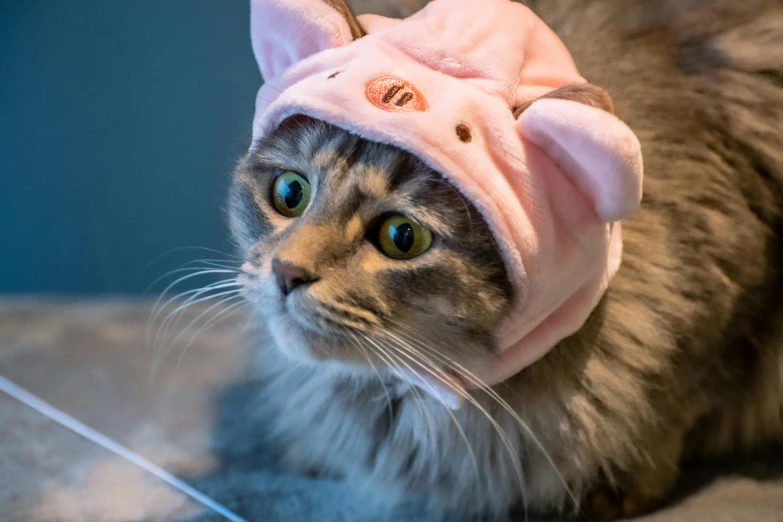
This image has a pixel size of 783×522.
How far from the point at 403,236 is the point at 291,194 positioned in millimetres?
164

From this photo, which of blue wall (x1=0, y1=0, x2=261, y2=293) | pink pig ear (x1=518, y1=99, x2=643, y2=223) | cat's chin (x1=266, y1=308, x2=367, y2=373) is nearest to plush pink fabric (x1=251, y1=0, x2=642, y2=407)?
pink pig ear (x1=518, y1=99, x2=643, y2=223)

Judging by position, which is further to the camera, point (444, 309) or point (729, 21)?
point (729, 21)

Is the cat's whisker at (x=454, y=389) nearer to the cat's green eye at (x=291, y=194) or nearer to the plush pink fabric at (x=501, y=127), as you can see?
the plush pink fabric at (x=501, y=127)

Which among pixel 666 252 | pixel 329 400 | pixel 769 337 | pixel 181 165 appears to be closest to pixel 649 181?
pixel 666 252

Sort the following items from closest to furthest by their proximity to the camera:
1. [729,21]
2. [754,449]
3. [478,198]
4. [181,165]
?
[478,198], [729,21], [754,449], [181,165]

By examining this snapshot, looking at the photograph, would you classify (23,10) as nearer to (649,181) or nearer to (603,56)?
(603,56)

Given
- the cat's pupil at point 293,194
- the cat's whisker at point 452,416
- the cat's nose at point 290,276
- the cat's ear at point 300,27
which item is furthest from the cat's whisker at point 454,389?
the cat's ear at point 300,27

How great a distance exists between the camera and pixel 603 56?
3.28ft

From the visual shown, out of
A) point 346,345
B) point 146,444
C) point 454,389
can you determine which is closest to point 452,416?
point 454,389

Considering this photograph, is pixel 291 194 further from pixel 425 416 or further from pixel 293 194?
pixel 425 416

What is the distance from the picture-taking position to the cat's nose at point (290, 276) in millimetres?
712

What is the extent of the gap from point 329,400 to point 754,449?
71cm

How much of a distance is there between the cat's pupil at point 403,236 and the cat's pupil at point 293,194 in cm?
14

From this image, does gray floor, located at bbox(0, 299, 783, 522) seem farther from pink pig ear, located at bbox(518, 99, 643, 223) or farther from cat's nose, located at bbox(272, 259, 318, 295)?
pink pig ear, located at bbox(518, 99, 643, 223)
